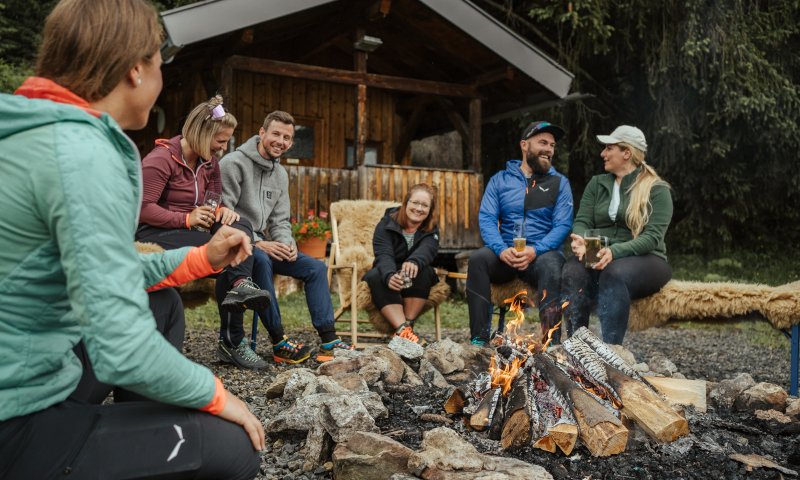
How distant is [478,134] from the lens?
394 inches

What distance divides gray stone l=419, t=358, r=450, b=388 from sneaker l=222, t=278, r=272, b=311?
3.18 ft

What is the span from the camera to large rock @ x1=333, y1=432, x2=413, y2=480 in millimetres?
2217

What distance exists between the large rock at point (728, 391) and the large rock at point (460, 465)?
4.95 ft

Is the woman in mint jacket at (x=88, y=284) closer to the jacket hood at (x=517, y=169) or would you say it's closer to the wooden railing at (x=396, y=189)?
the jacket hood at (x=517, y=169)

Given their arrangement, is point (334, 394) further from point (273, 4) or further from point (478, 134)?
point (478, 134)

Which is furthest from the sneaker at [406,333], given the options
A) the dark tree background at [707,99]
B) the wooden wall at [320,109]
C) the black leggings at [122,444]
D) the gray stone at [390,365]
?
the dark tree background at [707,99]

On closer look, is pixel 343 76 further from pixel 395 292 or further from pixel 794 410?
pixel 794 410

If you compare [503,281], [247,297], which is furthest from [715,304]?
[247,297]

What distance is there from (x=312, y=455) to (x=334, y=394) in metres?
0.42

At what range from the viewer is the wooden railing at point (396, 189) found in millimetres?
9195

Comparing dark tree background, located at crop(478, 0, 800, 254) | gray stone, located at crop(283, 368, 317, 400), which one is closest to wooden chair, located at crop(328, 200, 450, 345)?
gray stone, located at crop(283, 368, 317, 400)

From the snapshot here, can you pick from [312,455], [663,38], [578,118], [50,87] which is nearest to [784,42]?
[663,38]

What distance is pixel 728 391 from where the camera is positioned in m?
3.27

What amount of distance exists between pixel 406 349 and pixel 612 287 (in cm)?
152
